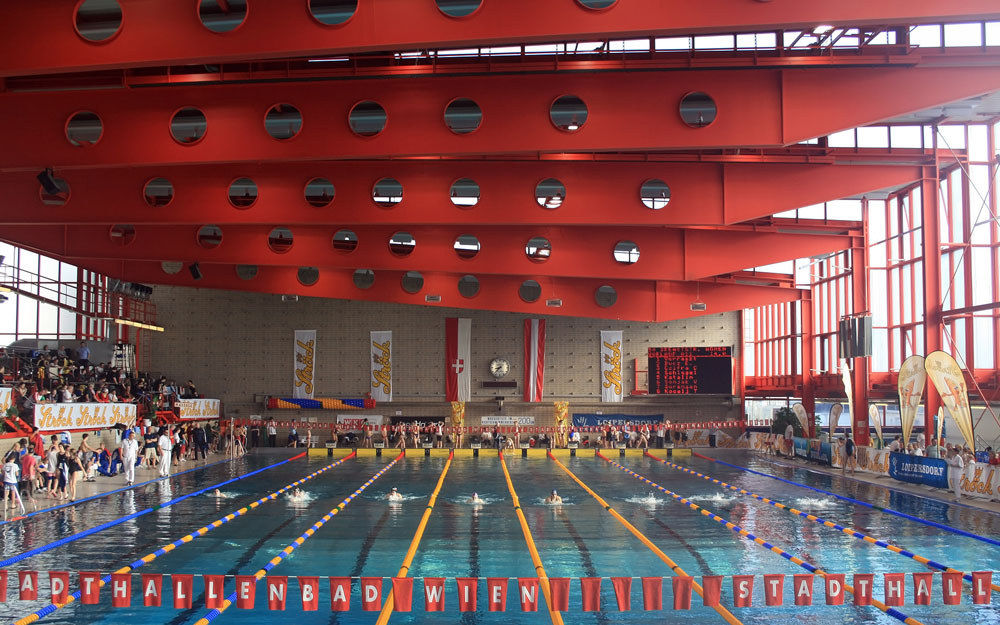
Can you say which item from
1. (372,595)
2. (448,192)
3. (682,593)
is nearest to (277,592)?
(372,595)

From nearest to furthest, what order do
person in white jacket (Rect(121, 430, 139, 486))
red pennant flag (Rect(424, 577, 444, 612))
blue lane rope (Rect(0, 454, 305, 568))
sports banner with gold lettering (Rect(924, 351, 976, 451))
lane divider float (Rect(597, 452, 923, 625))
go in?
red pennant flag (Rect(424, 577, 444, 612)) < lane divider float (Rect(597, 452, 923, 625)) < blue lane rope (Rect(0, 454, 305, 568)) < sports banner with gold lettering (Rect(924, 351, 976, 451)) < person in white jacket (Rect(121, 430, 139, 486))

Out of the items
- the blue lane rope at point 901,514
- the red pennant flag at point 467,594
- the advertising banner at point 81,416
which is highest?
the advertising banner at point 81,416

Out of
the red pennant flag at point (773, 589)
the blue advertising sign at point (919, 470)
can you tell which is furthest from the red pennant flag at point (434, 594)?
the blue advertising sign at point (919, 470)

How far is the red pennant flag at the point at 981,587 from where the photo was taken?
8.52m

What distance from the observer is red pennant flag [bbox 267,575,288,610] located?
8195mm

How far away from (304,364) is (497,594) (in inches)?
1265

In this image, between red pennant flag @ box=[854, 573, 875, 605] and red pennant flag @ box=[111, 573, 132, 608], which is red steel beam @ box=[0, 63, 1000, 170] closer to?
red pennant flag @ box=[854, 573, 875, 605]

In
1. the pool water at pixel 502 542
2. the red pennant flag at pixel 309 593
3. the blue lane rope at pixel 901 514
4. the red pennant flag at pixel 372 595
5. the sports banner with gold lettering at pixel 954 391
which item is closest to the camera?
the red pennant flag at pixel 372 595

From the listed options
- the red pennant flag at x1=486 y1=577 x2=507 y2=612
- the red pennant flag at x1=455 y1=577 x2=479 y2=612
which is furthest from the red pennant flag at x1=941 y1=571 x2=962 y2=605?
the red pennant flag at x1=455 y1=577 x2=479 y2=612

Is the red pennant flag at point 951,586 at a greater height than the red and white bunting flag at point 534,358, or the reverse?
the red and white bunting flag at point 534,358

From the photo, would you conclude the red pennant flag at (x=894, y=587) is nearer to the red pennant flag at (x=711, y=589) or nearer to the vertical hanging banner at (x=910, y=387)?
the red pennant flag at (x=711, y=589)

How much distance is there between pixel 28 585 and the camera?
8.49 metres

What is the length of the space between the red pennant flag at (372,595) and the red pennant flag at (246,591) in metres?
1.11

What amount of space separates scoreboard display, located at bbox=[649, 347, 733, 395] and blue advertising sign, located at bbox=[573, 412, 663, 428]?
11.0ft
